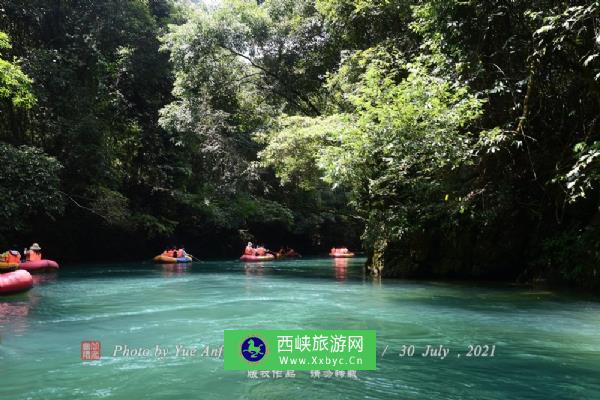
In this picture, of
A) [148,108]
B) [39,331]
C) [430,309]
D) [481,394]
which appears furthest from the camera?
[148,108]

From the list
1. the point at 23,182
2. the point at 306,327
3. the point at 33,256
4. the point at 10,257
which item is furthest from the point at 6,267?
the point at 306,327

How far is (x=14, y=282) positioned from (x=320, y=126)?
7942 millimetres

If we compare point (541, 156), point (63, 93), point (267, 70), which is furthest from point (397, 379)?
point (63, 93)

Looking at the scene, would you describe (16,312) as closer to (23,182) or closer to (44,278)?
(44,278)

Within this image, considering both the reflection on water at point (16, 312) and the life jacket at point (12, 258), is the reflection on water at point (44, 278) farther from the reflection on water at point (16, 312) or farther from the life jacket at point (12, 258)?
the reflection on water at point (16, 312)

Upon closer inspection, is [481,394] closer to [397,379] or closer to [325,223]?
[397,379]

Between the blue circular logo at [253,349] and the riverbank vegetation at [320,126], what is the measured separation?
4662 mm

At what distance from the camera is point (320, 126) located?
14.0m

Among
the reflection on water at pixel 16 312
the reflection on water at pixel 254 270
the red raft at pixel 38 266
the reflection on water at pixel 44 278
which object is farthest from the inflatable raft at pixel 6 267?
the reflection on water at pixel 254 270

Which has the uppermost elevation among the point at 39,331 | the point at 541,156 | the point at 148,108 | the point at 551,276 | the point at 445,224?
the point at 148,108

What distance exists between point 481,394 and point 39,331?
5324mm

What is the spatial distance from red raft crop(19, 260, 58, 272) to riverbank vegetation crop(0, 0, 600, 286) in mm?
1159

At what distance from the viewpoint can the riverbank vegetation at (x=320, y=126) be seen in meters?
9.88

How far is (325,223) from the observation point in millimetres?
33000
